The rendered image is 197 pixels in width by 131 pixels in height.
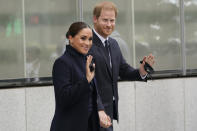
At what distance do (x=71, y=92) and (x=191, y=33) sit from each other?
5198mm

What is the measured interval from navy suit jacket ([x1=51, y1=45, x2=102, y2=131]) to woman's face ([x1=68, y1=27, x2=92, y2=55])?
0.14 feet

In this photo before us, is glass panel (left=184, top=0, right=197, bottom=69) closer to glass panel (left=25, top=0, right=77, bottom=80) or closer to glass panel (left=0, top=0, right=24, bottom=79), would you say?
glass panel (left=25, top=0, right=77, bottom=80)

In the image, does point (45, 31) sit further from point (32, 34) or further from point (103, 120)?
point (103, 120)

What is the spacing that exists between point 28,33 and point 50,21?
37 centimetres

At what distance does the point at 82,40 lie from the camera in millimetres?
4738

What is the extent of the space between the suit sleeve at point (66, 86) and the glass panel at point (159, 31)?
4.36m

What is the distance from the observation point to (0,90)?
25.1 ft

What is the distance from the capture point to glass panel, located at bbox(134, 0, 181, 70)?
9.00 m

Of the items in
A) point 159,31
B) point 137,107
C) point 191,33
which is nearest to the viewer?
point 137,107

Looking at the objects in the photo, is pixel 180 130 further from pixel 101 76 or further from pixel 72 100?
pixel 72 100

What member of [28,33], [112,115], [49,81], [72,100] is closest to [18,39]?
[28,33]

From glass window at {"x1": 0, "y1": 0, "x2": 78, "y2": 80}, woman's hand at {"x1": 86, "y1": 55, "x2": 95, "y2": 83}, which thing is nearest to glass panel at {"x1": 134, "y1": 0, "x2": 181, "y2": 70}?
glass window at {"x1": 0, "y1": 0, "x2": 78, "y2": 80}

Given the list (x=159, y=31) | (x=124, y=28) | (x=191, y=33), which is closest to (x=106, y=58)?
(x=124, y=28)

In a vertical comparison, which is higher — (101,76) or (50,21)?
(50,21)
